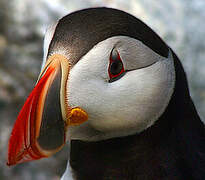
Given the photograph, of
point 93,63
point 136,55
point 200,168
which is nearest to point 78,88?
point 93,63

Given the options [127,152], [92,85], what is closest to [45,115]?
[92,85]

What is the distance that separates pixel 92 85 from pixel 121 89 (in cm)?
9

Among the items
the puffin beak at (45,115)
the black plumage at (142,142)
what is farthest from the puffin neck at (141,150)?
the puffin beak at (45,115)

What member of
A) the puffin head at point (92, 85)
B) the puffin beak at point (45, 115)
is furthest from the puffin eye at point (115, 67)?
the puffin beak at point (45, 115)

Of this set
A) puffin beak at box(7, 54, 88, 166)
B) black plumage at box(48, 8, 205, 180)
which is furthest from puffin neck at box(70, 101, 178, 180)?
puffin beak at box(7, 54, 88, 166)

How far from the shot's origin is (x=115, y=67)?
1.13 m

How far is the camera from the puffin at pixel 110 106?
110 centimetres

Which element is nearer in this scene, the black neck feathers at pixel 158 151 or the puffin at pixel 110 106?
the puffin at pixel 110 106

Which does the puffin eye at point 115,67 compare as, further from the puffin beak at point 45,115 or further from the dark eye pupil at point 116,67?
the puffin beak at point 45,115

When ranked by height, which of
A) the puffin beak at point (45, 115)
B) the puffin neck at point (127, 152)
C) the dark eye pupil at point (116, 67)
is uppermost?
the dark eye pupil at point (116, 67)

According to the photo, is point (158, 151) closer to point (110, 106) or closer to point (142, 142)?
point (142, 142)

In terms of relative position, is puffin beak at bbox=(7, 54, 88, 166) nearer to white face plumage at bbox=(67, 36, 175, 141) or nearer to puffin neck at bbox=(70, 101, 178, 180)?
white face plumage at bbox=(67, 36, 175, 141)

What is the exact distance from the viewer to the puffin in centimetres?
110

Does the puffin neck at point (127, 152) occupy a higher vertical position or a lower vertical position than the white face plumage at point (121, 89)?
lower
